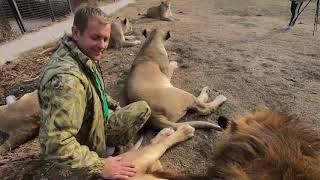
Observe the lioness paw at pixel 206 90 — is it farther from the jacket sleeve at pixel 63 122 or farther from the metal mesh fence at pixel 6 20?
the metal mesh fence at pixel 6 20

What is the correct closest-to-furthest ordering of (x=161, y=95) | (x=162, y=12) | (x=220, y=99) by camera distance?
1. (x=161, y=95)
2. (x=220, y=99)
3. (x=162, y=12)

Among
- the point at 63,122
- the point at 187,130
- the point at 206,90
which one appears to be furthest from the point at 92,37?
the point at 206,90

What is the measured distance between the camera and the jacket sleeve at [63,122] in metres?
2.43

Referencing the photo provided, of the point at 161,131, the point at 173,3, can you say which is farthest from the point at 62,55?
the point at 173,3

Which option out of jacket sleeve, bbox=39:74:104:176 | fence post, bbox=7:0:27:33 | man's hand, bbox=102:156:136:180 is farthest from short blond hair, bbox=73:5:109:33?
fence post, bbox=7:0:27:33

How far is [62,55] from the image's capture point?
105 inches

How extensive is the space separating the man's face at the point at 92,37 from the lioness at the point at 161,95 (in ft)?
4.92

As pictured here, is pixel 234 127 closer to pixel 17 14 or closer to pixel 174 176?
pixel 174 176

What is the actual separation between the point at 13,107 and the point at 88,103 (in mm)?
1884

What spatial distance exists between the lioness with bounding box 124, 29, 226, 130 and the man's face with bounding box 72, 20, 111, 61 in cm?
150

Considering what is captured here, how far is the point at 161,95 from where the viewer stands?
427cm

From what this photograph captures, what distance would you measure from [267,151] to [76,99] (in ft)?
3.77

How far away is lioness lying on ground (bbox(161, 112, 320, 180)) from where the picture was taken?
6.80ft

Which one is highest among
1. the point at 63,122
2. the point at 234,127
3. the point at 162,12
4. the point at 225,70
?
the point at 63,122
